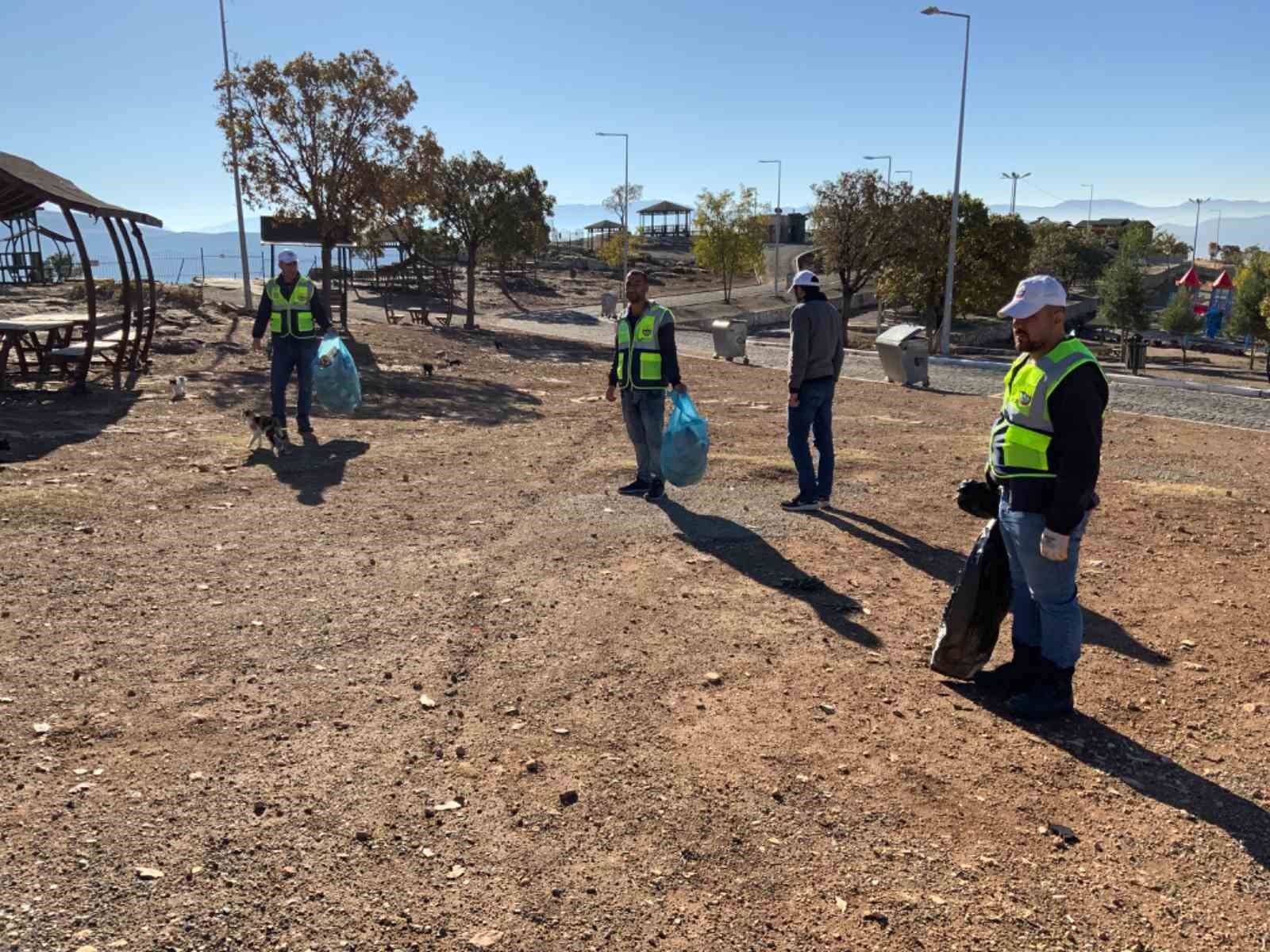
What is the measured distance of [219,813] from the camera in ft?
10.8

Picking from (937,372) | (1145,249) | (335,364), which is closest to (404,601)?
(335,364)

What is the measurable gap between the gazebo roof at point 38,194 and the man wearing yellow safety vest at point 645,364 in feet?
28.3

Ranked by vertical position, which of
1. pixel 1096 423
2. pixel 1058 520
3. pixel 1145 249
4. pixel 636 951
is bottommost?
pixel 636 951

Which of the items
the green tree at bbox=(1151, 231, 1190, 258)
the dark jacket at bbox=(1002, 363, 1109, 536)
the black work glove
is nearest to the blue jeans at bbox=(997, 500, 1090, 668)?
the dark jacket at bbox=(1002, 363, 1109, 536)

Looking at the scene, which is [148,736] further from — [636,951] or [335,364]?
[335,364]

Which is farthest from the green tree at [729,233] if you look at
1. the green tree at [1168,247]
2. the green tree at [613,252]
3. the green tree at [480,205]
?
the green tree at [1168,247]

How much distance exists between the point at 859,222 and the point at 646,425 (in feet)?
94.3

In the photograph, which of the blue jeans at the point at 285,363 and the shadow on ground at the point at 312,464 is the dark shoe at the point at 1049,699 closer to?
the shadow on ground at the point at 312,464

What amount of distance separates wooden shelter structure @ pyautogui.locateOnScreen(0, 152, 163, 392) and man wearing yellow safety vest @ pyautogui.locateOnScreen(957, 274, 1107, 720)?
457 inches

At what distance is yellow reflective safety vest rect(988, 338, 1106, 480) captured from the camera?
362cm

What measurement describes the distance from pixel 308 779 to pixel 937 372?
16.6m

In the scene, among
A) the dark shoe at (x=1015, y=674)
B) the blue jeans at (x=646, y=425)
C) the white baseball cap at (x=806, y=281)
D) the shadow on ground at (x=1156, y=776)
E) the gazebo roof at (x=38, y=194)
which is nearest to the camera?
the shadow on ground at (x=1156, y=776)

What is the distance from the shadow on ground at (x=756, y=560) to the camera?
515 centimetres

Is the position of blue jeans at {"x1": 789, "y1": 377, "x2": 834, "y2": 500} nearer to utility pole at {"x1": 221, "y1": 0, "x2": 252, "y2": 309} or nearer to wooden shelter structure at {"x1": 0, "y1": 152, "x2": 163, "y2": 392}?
wooden shelter structure at {"x1": 0, "y1": 152, "x2": 163, "y2": 392}
